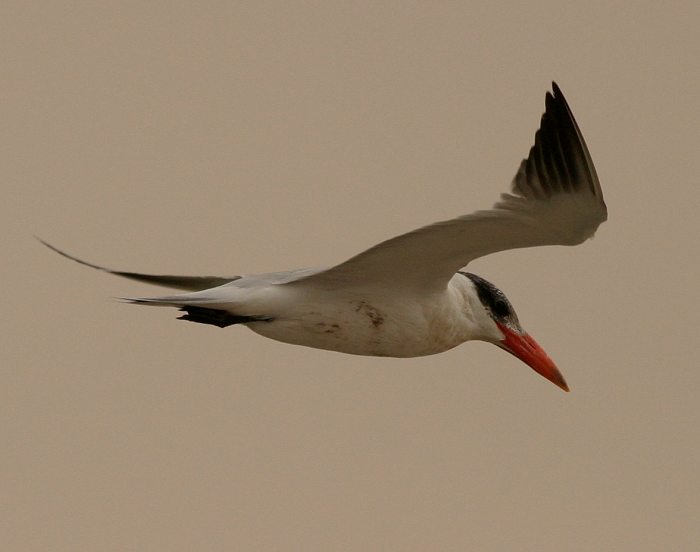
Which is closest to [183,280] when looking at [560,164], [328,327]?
[328,327]

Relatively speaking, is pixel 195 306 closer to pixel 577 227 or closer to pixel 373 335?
pixel 373 335

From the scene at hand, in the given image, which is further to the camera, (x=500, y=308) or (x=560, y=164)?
(x=500, y=308)

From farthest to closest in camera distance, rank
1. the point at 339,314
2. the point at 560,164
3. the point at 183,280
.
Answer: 1. the point at 183,280
2. the point at 339,314
3. the point at 560,164

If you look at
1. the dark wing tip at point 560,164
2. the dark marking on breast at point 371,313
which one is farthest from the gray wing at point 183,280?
the dark wing tip at point 560,164

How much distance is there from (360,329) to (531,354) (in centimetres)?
110

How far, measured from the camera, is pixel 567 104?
5.20 metres

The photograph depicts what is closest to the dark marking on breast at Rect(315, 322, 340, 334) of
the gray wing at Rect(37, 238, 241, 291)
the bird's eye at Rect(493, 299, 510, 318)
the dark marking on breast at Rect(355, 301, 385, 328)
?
the dark marking on breast at Rect(355, 301, 385, 328)

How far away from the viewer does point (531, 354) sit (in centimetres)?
644

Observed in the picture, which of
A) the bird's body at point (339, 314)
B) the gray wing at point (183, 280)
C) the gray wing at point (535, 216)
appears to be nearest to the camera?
the gray wing at point (535, 216)

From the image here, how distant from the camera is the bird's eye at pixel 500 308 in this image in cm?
629

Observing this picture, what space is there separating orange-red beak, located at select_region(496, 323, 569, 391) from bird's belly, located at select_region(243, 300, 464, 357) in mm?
546

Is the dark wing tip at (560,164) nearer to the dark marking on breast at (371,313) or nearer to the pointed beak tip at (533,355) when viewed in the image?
the dark marking on breast at (371,313)

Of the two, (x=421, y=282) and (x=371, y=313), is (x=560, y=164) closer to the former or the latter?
(x=421, y=282)

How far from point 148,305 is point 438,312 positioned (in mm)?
1299
